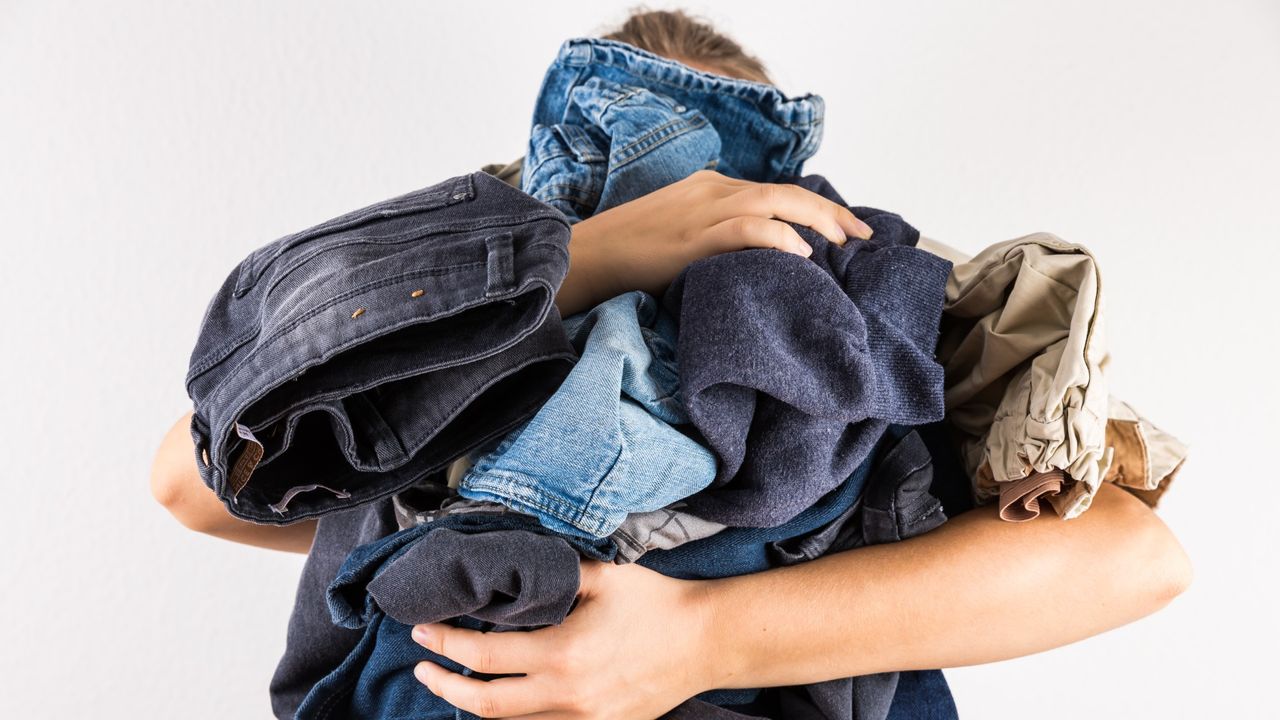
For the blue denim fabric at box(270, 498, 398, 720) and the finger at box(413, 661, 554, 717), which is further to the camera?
the blue denim fabric at box(270, 498, 398, 720)

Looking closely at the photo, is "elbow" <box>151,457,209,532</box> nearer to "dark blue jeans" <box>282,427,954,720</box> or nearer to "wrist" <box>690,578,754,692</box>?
"dark blue jeans" <box>282,427,954,720</box>

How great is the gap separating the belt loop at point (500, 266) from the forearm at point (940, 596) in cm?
27

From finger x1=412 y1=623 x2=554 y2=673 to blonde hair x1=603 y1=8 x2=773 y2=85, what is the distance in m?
0.56

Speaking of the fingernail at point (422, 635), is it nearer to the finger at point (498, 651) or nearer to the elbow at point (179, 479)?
the finger at point (498, 651)

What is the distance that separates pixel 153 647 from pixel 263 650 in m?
0.13

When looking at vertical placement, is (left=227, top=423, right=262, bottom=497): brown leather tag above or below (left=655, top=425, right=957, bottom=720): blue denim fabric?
above

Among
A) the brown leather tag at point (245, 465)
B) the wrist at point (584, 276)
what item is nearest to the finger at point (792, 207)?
the wrist at point (584, 276)

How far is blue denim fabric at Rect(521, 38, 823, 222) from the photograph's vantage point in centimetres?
71

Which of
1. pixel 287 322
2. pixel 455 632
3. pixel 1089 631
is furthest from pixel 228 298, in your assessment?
pixel 1089 631

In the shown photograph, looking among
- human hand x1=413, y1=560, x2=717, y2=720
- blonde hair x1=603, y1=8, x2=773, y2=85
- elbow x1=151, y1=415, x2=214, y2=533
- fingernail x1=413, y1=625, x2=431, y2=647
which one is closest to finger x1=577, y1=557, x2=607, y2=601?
human hand x1=413, y1=560, x2=717, y2=720

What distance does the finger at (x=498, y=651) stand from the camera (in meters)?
0.57

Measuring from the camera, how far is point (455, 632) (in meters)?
0.58

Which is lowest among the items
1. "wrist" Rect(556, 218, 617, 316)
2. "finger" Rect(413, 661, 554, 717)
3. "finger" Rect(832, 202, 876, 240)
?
"finger" Rect(413, 661, 554, 717)

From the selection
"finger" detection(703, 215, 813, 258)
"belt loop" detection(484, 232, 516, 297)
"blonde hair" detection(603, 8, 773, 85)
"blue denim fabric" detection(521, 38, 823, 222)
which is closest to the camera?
"belt loop" detection(484, 232, 516, 297)
